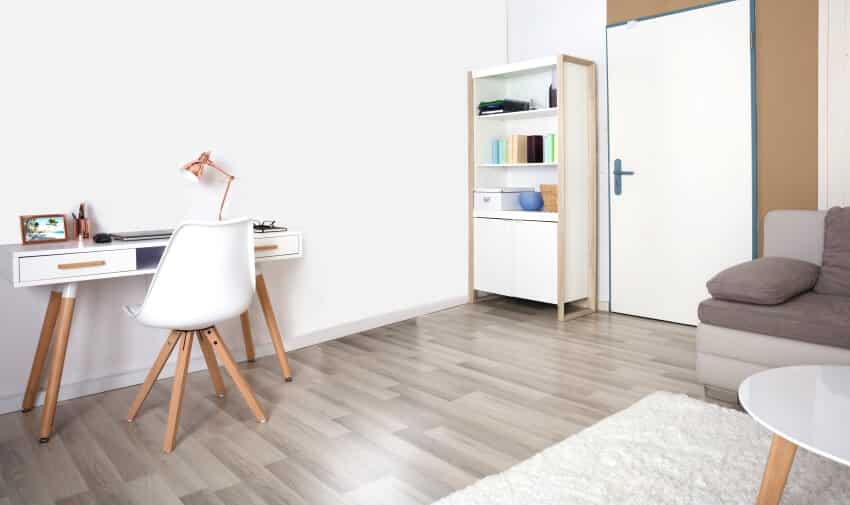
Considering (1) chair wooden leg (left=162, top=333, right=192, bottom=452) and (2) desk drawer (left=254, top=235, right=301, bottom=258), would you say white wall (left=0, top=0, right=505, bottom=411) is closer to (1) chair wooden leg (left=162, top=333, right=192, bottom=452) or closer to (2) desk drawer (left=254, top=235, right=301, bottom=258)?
(2) desk drawer (left=254, top=235, right=301, bottom=258)

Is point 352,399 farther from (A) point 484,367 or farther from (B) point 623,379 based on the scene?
(B) point 623,379

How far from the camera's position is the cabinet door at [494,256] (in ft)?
16.0

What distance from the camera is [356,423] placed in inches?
109

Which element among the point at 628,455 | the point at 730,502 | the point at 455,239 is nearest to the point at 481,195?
the point at 455,239

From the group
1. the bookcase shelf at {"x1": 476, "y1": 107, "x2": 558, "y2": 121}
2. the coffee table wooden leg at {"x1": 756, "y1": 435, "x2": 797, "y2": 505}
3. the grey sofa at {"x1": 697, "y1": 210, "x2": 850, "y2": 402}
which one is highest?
the bookcase shelf at {"x1": 476, "y1": 107, "x2": 558, "y2": 121}

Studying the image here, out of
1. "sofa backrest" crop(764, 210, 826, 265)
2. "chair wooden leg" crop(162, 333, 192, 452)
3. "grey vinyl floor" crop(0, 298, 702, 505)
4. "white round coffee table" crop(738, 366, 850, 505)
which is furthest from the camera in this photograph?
"sofa backrest" crop(764, 210, 826, 265)

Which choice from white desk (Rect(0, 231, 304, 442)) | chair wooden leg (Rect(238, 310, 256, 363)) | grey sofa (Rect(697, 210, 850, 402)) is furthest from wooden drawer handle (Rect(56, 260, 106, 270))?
grey sofa (Rect(697, 210, 850, 402))

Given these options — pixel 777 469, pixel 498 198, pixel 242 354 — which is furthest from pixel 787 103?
pixel 242 354

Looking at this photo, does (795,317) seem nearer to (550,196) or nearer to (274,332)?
(550,196)

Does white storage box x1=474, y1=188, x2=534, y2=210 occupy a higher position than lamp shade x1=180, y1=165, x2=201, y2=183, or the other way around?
lamp shade x1=180, y1=165, x2=201, y2=183

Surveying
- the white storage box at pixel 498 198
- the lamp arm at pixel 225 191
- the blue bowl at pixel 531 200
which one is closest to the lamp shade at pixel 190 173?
the lamp arm at pixel 225 191

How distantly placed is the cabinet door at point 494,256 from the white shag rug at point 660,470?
7.53 feet

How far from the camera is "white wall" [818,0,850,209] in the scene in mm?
3516

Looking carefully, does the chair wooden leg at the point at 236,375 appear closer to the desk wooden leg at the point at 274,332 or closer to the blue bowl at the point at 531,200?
the desk wooden leg at the point at 274,332
